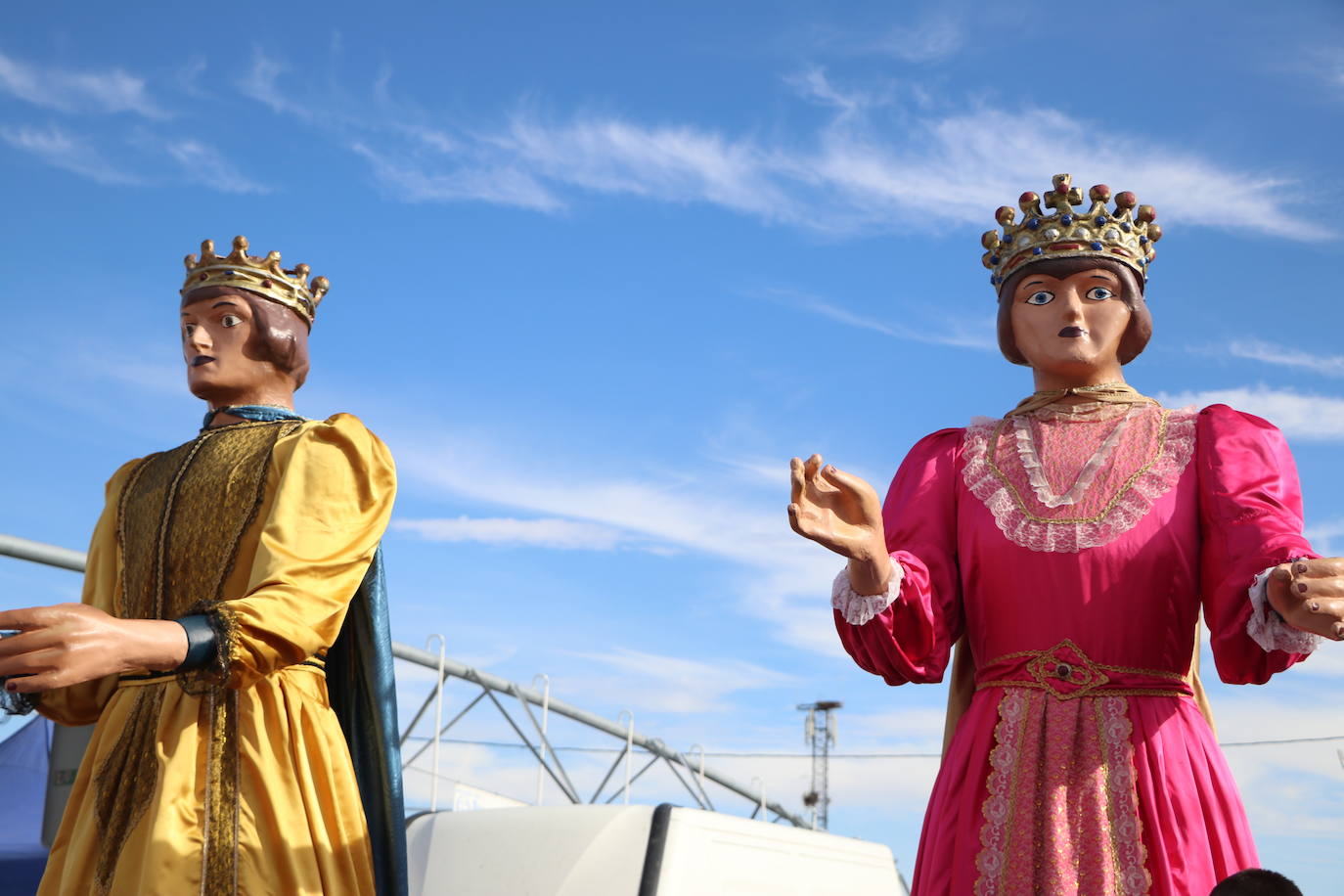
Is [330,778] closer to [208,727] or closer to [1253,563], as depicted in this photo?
[208,727]

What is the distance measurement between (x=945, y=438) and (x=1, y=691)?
2.32 metres

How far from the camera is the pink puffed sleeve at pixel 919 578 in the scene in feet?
10.3

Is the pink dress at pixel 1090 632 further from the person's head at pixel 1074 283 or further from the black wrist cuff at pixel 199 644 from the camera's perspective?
the black wrist cuff at pixel 199 644

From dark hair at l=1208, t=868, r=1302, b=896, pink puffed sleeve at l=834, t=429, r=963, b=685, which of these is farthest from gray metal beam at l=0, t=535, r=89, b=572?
dark hair at l=1208, t=868, r=1302, b=896

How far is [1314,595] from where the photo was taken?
106 inches

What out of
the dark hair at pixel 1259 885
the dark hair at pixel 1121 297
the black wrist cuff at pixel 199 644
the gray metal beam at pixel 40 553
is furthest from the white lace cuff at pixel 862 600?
the gray metal beam at pixel 40 553

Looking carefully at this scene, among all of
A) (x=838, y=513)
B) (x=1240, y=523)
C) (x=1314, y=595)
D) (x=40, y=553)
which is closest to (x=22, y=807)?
(x=40, y=553)

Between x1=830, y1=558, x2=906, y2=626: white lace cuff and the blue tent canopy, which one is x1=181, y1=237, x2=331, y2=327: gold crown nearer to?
x1=830, y1=558, x2=906, y2=626: white lace cuff

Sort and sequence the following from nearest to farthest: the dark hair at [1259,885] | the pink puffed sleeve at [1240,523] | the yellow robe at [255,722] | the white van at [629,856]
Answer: the dark hair at [1259,885] < the pink puffed sleeve at [1240,523] < the yellow robe at [255,722] < the white van at [629,856]

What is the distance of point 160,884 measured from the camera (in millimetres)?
3217

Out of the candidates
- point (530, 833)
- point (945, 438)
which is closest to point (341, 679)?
point (945, 438)

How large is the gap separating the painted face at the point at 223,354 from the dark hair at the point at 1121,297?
192 centimetres

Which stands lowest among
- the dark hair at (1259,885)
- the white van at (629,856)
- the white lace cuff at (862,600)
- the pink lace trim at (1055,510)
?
the dark hair at (1259,885)

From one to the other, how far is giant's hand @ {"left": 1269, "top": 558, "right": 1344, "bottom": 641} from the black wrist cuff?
83.3 inches
